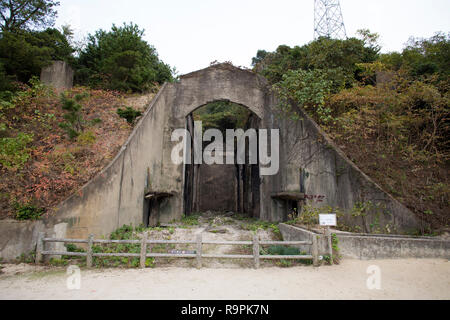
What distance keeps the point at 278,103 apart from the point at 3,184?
A: 10219 mm

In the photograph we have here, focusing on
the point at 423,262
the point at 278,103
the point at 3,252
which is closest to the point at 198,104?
the point at 278,103

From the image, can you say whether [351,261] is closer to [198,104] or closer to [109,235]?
[109,235]

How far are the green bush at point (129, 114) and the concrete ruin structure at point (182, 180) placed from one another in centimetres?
60

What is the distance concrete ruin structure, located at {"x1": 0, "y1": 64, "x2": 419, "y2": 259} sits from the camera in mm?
6988

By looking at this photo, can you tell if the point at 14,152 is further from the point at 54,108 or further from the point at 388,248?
the point at 388,248

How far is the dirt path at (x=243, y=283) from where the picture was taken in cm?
451

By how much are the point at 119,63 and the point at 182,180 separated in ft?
24.9

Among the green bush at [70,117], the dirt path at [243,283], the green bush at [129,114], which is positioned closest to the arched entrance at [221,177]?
the green bush at [129,114]

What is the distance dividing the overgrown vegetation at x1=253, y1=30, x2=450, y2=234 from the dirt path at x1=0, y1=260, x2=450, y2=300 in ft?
9.66

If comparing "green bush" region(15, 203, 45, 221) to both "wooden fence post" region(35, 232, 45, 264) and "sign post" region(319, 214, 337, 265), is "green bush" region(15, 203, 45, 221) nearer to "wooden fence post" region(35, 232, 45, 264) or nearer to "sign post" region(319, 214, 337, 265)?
"wooden fence post" region(35, 232, 45, 264)

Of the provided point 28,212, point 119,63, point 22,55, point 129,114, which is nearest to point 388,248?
point 28,212

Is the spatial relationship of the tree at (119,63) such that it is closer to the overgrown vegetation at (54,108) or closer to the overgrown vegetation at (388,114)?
the overgrown vegetation at (54,108)

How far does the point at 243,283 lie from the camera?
516 cm

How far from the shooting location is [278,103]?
12.0 metres
